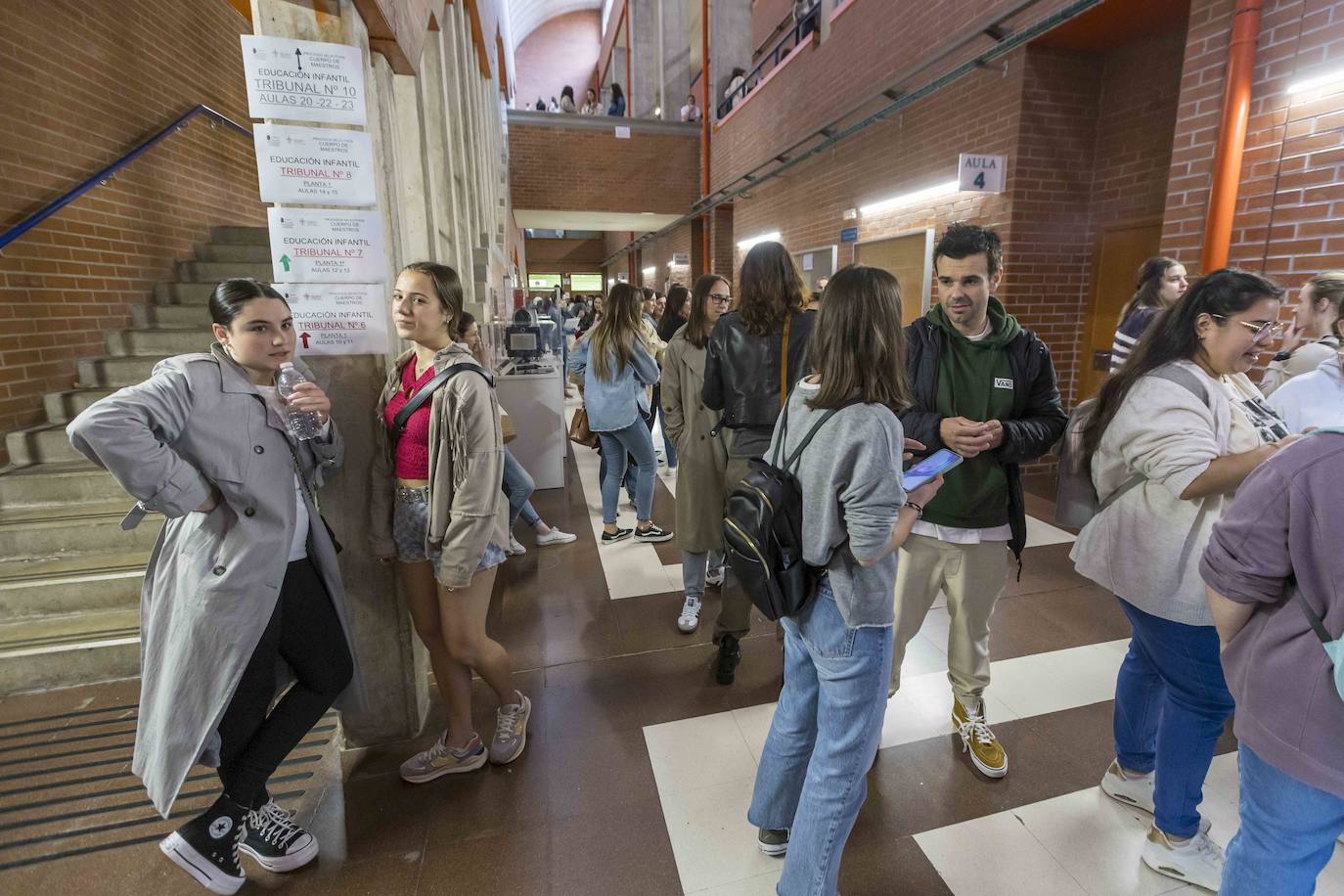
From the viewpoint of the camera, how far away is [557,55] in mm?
22578

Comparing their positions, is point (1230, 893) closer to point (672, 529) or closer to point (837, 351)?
point (837, 351)

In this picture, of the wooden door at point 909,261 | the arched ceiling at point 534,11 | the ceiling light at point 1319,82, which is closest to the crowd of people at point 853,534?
the ceiling light at point 1319,82

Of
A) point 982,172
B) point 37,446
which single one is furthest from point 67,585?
point 982,172

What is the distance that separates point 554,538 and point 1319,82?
463 centimetres

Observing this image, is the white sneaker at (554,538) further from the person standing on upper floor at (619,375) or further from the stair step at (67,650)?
the stair step at (67,650)

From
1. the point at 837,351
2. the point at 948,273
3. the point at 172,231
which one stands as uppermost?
the point at 172,231

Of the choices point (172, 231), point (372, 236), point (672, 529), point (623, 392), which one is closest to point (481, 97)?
point (172, 231)

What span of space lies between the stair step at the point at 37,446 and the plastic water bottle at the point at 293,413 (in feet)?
8.14

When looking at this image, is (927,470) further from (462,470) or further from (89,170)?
(89,170)

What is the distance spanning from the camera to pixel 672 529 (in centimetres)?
428

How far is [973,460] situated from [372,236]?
1.98 m

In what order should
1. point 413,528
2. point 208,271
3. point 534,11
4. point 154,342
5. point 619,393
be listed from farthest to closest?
point 534,11
point 208,271
point 154,342
point 619,393
point 413,528

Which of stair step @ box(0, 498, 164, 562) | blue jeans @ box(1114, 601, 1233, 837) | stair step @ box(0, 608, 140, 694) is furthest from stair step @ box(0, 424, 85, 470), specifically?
blue jeans @ box(1114, 601, 1233, 837)

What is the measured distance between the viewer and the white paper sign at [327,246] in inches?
73.2
